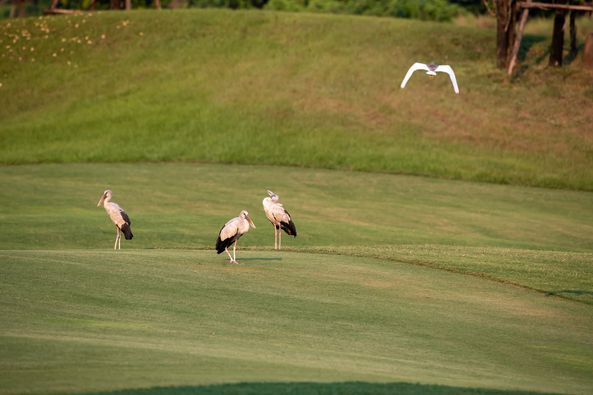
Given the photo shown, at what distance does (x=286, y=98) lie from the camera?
198ft

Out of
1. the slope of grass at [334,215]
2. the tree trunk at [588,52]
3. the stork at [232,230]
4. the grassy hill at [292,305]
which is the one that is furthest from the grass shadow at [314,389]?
the tree trunk at [588,52]

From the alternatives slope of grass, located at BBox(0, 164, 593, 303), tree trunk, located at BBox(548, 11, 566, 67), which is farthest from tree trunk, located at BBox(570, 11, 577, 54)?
slope of grass, located at BBox(0, 164, 593, 303)

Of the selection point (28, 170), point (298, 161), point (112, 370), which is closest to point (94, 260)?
point (112, 370)

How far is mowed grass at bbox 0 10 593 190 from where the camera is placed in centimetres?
5384

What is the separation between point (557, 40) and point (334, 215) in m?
25.9

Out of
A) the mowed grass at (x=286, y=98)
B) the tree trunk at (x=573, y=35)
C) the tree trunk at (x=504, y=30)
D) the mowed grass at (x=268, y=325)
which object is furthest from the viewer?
the tree trunk at (x=573, y=35)

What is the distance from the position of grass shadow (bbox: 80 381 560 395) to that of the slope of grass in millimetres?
10126

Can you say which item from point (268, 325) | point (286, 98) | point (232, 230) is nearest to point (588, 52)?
point (286, 98)

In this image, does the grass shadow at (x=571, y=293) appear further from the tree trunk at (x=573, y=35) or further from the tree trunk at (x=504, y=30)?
the tree trunk at (x=573, y=35)

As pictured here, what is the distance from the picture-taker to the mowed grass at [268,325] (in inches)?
563

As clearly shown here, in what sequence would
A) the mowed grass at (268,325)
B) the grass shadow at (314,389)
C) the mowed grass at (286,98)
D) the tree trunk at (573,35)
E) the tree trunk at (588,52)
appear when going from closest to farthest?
the grass shadow at (314,389), the mowed grass at (268,325), the mowed grass at (286,98), the tree trunk at (588,52), the tree trunk at (573,35)

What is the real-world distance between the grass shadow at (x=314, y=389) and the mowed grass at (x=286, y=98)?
121ft

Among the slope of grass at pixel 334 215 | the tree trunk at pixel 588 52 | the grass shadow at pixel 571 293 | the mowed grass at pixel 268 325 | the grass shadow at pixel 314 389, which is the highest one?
the tree trunk at pixel 588 52

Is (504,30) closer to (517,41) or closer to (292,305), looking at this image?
(517,41)
